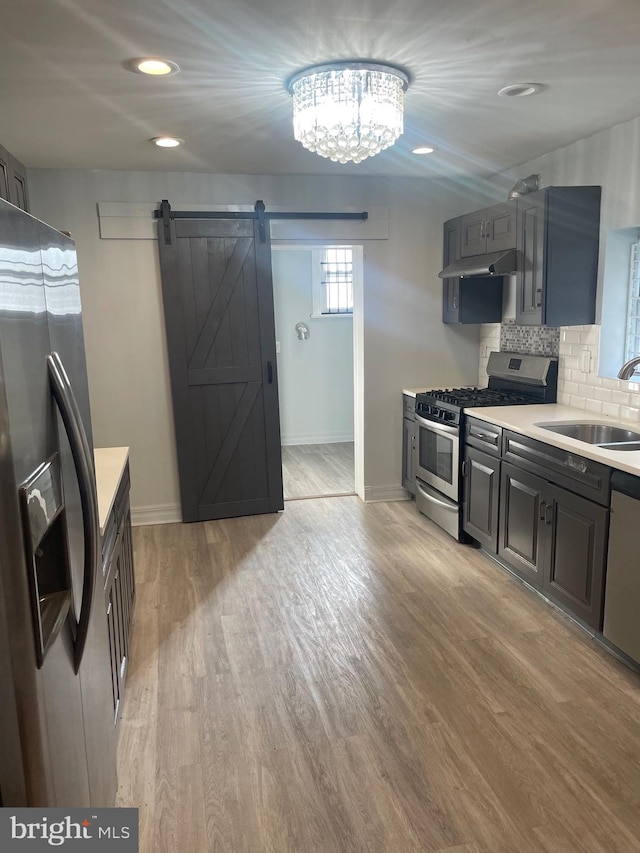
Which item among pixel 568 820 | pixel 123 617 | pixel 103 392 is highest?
pixel 103 392

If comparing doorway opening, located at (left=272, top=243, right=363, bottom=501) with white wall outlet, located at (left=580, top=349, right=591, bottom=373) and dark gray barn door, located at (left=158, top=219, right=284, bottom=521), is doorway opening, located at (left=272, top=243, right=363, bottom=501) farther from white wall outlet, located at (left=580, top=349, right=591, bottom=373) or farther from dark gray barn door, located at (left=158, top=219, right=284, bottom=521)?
white wall outlet, located at (left=580, top=349, right=591, bottom=373)

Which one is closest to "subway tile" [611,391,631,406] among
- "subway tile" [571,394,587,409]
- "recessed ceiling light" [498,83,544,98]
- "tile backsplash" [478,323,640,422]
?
"tile backsplash" [478,323,640,422]

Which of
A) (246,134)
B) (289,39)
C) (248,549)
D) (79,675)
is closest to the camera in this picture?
(79,675)

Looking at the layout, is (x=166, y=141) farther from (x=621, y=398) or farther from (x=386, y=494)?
(x=386, y=494)

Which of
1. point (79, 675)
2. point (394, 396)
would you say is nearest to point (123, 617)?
point (79, 675)

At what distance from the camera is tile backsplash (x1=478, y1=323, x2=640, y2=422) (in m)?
3.36

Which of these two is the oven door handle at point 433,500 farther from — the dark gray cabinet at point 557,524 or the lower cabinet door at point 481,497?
the dark gray cabinet at point 557,524

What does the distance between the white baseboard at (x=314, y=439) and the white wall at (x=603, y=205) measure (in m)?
3.42

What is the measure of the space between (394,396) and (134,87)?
9.71 ft

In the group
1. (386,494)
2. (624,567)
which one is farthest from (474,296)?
(624,567)

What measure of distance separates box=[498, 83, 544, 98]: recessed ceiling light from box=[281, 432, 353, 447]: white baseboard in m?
4.69

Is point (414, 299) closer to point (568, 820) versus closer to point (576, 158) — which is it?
point (576, 158)

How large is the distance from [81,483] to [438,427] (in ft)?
10.4

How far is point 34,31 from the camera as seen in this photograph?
78.2 inches
